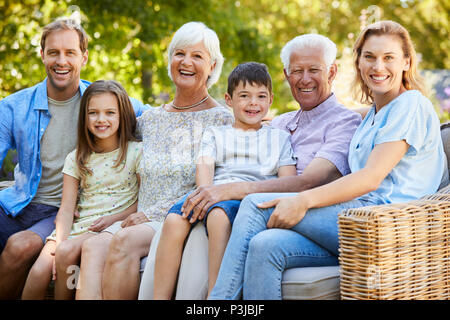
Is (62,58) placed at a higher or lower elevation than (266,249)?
higher

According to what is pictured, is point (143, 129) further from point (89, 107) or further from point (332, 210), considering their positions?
point (332, 210)

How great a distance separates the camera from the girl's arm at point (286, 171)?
271 centimetres

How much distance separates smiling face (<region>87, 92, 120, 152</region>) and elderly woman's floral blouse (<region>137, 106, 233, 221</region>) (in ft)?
0.63

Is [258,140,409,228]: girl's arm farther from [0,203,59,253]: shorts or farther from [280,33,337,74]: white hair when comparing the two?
[0,203,59,253]: shorts

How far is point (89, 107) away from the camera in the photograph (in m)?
2.98

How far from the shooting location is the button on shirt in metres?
2.66

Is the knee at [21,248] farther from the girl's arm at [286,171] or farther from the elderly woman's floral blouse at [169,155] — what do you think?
the girl's arm at [286,171]

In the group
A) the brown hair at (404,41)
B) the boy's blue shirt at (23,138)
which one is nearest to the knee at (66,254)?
the boy's blue shirt at (23,138)

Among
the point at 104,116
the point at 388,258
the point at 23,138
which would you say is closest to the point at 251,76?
the point at 104,116

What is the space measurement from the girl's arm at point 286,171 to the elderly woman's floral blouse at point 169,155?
0.43 metres

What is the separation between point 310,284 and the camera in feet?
6.89

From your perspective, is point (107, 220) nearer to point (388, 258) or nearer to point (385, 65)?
point (388, 258)

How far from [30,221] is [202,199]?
120cm

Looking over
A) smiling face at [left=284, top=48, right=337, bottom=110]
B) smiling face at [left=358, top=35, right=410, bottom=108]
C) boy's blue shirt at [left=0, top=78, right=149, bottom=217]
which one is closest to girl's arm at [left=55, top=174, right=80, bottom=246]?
boy's blue shirt at [left=0, top=78, right=149, bottom=217]
